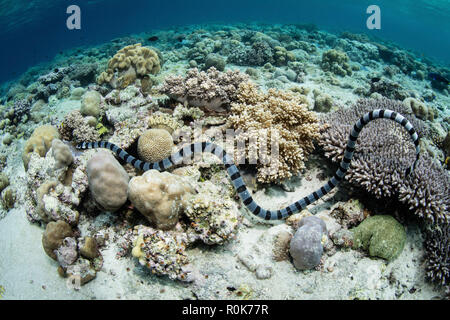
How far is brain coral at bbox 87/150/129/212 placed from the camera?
9.21 ft

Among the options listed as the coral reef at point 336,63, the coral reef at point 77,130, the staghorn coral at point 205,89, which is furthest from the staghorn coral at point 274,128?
the coral reef at point 336,63

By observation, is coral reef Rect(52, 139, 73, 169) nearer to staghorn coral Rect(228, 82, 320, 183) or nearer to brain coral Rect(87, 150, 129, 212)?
brain coral Rect(87, 150, 129, 212)

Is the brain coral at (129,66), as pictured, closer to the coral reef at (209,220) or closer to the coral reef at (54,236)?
the coral reef at (54,236)

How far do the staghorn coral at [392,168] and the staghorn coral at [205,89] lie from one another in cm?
196

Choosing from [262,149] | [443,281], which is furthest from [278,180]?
[443,281]

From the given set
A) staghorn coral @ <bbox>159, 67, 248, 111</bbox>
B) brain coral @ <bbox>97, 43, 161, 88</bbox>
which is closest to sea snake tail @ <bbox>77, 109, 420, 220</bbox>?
staghorn coral @ <bbox>159, 67, 248, 111</bbox>

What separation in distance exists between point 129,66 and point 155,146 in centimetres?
400

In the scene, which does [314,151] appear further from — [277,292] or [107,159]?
[107,159]

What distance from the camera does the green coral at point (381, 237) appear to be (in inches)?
111

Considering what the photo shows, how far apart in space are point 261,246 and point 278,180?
103 centimetres

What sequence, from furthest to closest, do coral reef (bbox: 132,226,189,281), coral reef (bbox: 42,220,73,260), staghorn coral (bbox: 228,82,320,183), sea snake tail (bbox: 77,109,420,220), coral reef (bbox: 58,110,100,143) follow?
coral reef (bbox: 58,110,100,143)
staghorn coral (bbox: 228,82,320,183)
sea snake tail (bbox: 77,109,420,220)
coral reef (bbox: 42,220,73,260)
coral reef (bbox: 132,226,189,281)

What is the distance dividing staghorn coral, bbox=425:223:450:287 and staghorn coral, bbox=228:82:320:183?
181 cm

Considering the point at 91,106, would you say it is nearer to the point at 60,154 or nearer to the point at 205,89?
the point at 60,154

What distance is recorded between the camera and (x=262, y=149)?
11.3 ft
